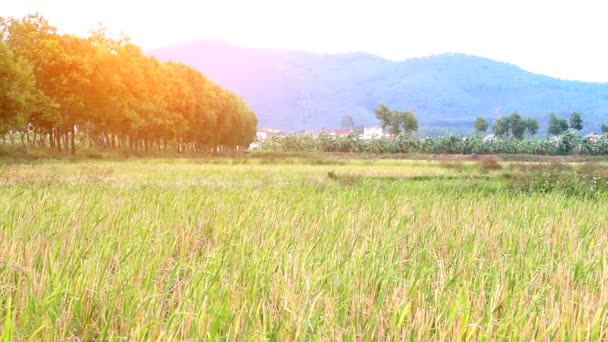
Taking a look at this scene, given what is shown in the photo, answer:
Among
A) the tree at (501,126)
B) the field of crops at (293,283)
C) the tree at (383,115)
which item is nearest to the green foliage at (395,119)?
the tree at (383,115)

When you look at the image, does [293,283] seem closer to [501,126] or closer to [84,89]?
[84,89]

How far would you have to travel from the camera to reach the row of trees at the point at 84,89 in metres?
32.7

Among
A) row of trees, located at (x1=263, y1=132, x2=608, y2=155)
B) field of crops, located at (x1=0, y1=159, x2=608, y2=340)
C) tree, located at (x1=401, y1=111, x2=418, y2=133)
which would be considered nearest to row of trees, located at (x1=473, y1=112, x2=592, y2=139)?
tree, located at (x1=401, y1=111, x2=418, y2=133)

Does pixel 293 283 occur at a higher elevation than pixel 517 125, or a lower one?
lower

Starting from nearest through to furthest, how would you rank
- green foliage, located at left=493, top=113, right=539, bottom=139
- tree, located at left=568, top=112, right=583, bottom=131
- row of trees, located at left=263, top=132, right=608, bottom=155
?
row of trees, located at left=263, top=132, right=608, bottom=155 < tree, located at left=568, top=112, right=583, bottom=131 < green foliage, located at left=493, top=113, right=539, bottom=139

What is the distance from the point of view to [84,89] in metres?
42.3

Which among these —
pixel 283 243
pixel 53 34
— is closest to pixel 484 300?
pixel 283 243

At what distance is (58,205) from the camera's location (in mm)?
8031

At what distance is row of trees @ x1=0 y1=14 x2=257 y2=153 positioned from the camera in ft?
107

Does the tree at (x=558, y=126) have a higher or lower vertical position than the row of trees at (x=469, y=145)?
higher

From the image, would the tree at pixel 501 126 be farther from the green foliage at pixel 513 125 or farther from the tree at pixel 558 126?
the tree at pixel 558 126

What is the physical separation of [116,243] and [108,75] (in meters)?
41.2

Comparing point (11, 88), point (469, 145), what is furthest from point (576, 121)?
point (11, 88)

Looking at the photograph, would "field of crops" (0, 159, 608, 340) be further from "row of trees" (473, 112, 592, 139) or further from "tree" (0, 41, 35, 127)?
"row of trees" (473, 112, 592, 139)
